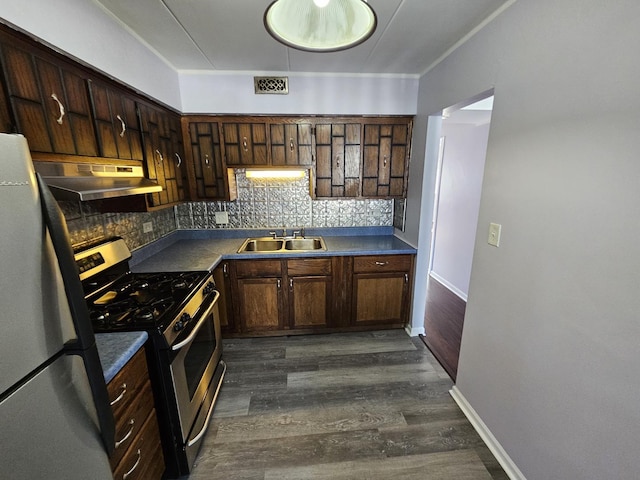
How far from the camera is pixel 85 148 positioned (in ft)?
4.45

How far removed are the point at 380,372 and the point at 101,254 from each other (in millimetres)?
2232

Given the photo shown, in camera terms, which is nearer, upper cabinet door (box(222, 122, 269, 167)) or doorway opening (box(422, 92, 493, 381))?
upper cabinet door (box(222, 122, 269, 167))

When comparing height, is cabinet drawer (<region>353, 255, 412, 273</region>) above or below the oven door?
above

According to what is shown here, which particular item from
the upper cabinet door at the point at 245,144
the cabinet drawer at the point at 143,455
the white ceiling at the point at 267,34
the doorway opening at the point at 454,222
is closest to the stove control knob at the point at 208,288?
the cabinet drawer at the point at 143,455

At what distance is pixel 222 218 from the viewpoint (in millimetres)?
2936

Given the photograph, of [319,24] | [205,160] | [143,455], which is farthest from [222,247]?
[319,24]

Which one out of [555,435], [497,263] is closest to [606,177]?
[497,263]

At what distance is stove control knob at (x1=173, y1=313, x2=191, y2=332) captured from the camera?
54.1 inches

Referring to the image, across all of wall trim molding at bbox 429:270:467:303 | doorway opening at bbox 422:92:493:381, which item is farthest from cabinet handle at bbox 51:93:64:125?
wall trim molding at bbox 429:270:467:303

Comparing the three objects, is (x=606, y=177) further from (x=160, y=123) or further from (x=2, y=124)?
(x=160, y=123)

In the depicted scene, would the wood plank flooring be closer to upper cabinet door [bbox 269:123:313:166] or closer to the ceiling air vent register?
upper cabinet door [bbox 269:123:313:166]

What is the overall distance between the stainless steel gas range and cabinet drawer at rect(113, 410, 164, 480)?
6 centimetres

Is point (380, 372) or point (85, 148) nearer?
point (85, 148)

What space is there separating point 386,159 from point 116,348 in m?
2.56
